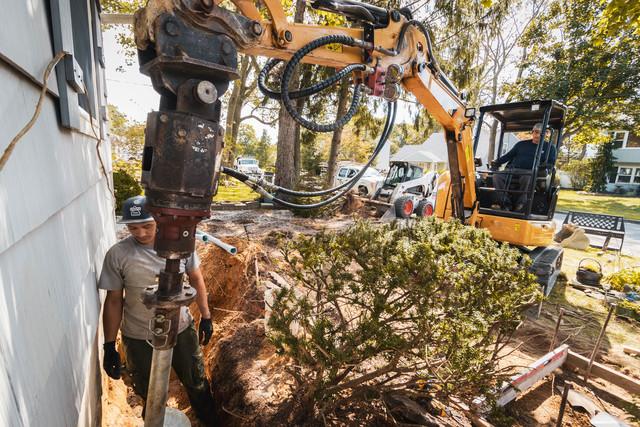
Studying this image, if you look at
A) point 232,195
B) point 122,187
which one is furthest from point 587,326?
point 232,195

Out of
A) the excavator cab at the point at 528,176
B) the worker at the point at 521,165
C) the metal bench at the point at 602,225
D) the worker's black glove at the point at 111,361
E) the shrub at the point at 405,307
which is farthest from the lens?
the metal bench at the point at 602,225

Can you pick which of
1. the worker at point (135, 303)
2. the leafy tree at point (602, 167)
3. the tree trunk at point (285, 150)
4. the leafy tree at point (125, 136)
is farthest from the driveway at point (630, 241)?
the leafy tree at point (602, 167)

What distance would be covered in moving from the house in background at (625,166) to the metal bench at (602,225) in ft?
88.1

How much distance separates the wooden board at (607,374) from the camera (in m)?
3.65

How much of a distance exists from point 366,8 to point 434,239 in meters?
2.18

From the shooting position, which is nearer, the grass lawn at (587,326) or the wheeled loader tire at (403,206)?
the grass lawn at (587,326)

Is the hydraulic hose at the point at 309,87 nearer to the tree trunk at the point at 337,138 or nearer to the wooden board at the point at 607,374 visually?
the wooden board at the point at 607,374

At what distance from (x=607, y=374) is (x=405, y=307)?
3461mm

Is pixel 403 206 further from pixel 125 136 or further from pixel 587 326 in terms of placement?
pixel 125 136

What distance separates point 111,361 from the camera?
2525 millimetres

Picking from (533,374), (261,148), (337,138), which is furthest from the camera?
(261,148)

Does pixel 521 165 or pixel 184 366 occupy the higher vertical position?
pixel 521 165

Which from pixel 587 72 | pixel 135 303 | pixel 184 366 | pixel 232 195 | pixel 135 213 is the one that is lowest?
pixel 232 195

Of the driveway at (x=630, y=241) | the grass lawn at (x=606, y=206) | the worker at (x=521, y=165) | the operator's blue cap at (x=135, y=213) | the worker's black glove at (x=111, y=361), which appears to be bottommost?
the driveway at (x=630, y=241)
